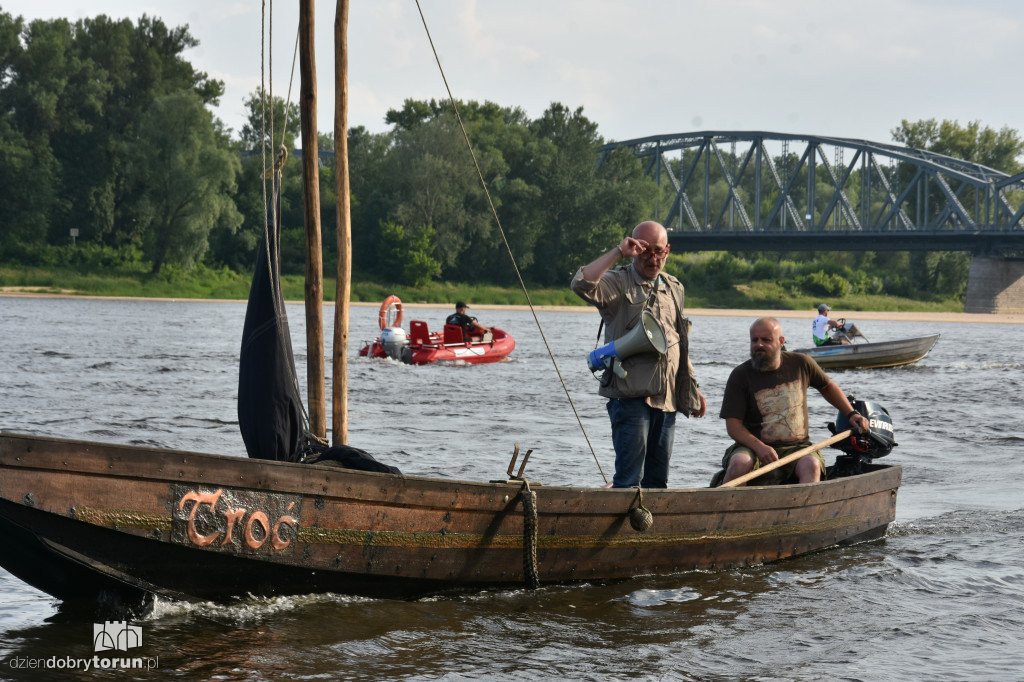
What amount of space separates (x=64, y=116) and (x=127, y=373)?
166 ft

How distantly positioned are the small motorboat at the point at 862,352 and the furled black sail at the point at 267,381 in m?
20.6

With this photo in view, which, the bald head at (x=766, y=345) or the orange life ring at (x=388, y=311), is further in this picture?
the orange life ring at (x=388, y=311)

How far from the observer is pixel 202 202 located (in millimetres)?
60688

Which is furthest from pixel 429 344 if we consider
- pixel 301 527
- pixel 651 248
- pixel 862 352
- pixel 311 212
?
pixel 301 527

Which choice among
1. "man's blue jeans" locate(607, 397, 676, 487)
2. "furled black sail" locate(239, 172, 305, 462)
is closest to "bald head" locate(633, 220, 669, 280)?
"man's blue jeans" locate(607, 397, 676, 487)

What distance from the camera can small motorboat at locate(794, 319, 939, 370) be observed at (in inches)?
1061

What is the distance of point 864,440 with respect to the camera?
29.8 feet

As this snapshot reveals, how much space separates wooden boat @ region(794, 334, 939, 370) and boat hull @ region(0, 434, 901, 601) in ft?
65.6

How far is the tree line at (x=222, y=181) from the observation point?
62000mm

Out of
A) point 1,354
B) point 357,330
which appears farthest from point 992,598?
point 357,330

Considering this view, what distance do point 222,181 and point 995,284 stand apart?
49.3 metres

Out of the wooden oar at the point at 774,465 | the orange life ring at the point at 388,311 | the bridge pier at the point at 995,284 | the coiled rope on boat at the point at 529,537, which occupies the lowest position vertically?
the coiled rope on boat at the point at 529,537

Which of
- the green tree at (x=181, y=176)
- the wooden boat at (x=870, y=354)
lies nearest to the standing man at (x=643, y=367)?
the wooden boat at (x=870, y=354)

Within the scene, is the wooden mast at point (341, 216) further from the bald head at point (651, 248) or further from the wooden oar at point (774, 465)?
the wooden oar at point (774, 465)
